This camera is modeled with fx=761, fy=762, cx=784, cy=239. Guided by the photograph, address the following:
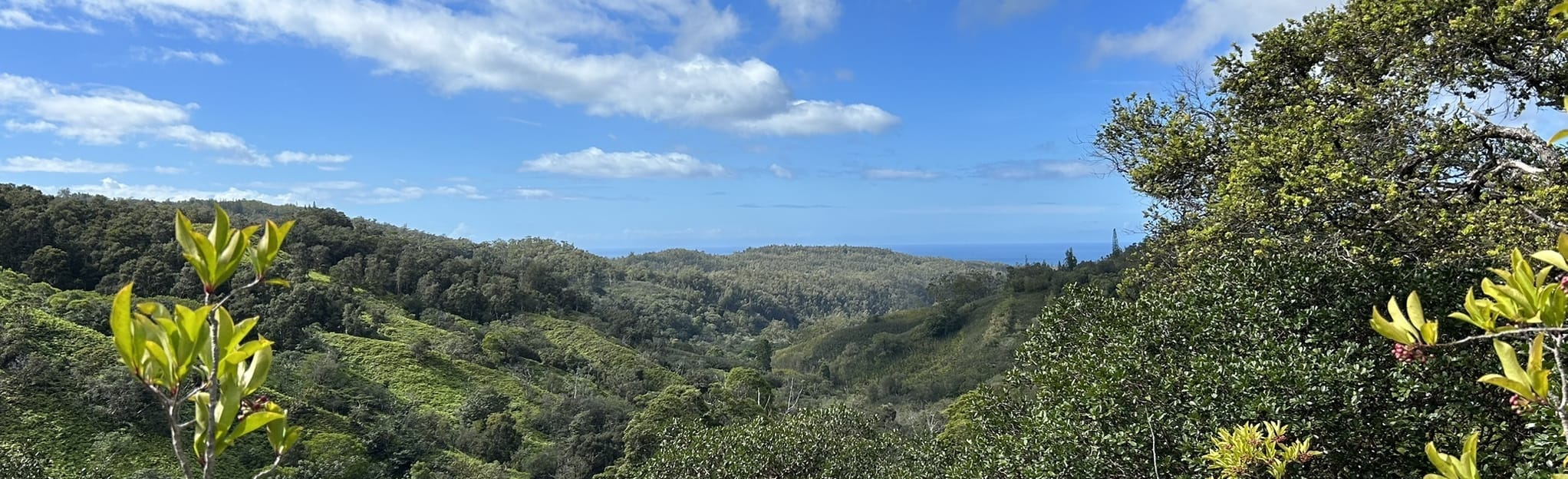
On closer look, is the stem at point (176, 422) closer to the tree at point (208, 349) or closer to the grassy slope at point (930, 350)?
the tree at point (208, 349)

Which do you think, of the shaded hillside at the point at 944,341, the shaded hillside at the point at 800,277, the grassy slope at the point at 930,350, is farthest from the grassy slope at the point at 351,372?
the shaded hillside at the point at 800,277

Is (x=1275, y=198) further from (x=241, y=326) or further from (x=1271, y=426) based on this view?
(x=241, y=326)

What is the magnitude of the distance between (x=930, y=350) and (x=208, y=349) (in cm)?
6096

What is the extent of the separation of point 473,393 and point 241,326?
34299mm

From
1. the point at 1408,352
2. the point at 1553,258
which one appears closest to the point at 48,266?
the point at 1408,352

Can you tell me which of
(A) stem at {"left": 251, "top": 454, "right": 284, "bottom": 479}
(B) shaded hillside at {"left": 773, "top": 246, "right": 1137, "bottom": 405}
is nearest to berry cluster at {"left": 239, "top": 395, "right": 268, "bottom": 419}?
(A) stem at {"left": 251, "top": 454, "right": 284, "bottom": 479}

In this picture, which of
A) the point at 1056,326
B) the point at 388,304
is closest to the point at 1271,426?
the point at 1056,326

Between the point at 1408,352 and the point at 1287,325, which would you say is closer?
the point at 1408,352

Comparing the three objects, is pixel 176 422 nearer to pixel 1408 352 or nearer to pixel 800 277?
pixel 1408 352

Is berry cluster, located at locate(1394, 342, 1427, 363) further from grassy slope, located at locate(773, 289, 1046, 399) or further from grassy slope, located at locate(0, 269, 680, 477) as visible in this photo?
grassy slope, located at locate(773, 289, 1046, 399)

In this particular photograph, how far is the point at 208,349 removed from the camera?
49.0 inches

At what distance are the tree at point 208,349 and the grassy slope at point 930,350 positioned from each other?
1669 inches

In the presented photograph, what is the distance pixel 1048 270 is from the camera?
63.8 m

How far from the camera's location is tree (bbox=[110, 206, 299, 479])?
1.12 m
